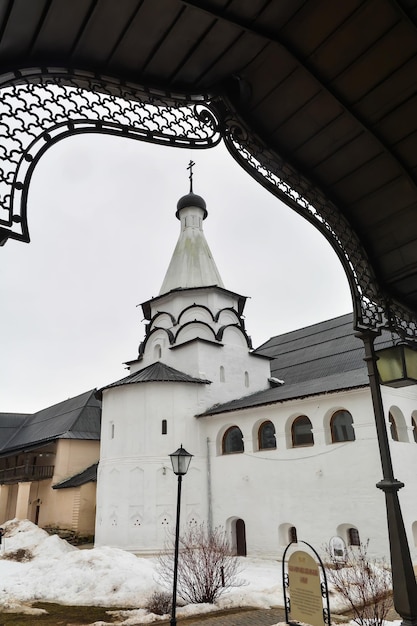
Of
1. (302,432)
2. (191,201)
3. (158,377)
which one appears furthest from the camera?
(191,201)

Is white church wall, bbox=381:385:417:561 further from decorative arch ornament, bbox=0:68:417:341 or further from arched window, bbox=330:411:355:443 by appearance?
decorative arch ornament, bbox=0:68:417:341

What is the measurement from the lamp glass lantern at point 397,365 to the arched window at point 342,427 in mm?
10792

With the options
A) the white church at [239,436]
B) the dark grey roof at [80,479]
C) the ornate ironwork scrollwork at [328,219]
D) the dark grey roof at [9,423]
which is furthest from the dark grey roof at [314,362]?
the dark grey roof at [9,423]

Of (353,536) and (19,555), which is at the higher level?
(353,536)

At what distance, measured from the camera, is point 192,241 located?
24328 millimetres

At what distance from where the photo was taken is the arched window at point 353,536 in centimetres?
1359

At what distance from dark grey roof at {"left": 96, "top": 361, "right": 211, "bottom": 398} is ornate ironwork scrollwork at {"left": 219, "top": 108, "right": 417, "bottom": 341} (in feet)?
46.3

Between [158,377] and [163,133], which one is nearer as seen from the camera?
[163,133]

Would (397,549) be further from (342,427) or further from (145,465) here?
(145,465)

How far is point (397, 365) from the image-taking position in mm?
4105

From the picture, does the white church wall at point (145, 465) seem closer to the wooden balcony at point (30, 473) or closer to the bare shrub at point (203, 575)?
the wooden balcony at point (30, 473)

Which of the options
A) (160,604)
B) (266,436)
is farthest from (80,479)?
(160,604)

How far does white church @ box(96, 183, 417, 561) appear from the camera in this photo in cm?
1384

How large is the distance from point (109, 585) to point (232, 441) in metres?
8.80
